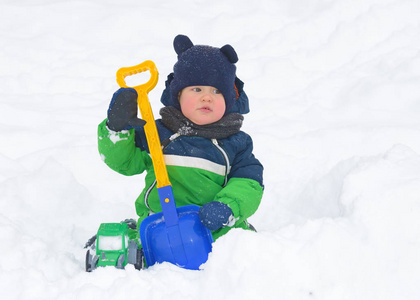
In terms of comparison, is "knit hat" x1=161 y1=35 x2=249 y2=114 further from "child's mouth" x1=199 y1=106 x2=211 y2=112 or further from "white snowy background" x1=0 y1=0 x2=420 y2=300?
"white snowy background" x1=0 y1=0 x2=420 y2=300

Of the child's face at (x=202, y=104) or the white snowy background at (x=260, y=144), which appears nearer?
the white snowy background at (x=260, y=144)

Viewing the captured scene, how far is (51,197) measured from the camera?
2.23 meters

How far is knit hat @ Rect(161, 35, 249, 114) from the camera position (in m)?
1.82

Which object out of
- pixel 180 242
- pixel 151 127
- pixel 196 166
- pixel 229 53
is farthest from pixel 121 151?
pixel 229 53

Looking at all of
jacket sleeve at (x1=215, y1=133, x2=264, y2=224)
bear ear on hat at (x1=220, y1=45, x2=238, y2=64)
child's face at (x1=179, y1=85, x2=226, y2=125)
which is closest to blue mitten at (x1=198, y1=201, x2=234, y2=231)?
jacket sleeve at (x1=215, y1=133, x2=264, y2=224)

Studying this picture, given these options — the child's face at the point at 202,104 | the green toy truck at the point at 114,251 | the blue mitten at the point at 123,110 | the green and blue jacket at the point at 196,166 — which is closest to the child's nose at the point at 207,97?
the child's face at the point at 202,104

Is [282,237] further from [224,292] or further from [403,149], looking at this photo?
[403,149]

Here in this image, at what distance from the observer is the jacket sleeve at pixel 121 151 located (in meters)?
1.72

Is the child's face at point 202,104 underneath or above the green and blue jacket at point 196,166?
above

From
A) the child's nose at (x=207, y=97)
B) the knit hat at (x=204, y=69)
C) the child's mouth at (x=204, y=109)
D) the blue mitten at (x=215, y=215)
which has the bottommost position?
the blue mitten at (x=215, y=215)

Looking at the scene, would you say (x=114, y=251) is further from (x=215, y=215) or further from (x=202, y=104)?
(x=202, y=104)

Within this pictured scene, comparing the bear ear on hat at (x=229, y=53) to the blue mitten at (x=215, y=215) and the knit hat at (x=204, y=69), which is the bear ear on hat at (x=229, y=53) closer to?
the knit hat at (x=204, y=69)

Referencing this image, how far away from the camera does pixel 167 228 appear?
1.72m

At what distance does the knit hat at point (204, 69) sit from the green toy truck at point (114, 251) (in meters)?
0.56
